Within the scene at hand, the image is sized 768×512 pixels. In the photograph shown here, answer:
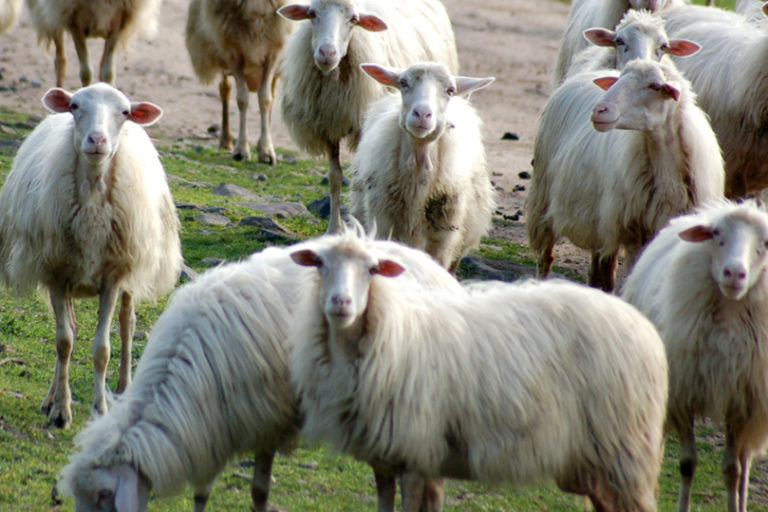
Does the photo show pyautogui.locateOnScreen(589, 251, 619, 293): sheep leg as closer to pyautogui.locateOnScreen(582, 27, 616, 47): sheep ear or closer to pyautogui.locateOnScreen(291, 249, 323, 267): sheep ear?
pyautogui.locateOnScreen(582, 27, 616, 47): sheep ear

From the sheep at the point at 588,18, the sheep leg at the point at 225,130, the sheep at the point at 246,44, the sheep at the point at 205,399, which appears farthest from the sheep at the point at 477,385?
the sheep leg at the point at 225,130

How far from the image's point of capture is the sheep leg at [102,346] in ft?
18.1

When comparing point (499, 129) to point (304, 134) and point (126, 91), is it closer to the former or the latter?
point (126, 91)

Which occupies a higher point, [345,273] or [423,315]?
[345,273]

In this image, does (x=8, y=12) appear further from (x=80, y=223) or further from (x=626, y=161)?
(x=626, y=161)

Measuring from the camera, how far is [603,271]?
6945 millimetres

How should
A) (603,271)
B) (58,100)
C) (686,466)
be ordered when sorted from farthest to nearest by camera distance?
1. (603,271)
2. (58,100)
3. (686,466)

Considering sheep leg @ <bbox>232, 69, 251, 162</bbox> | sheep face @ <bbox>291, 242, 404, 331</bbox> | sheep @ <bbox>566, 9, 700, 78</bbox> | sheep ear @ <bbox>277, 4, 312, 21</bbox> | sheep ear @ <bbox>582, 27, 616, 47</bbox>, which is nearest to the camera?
sheep face @ <bbox>291, 242, 404, 331</bbox>

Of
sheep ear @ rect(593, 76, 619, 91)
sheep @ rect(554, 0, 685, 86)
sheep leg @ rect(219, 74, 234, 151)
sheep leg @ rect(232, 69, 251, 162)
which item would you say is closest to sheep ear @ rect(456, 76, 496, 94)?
sheep ear @ rect(593, 76, 619, 91)

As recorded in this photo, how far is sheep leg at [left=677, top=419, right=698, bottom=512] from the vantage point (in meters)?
4.88

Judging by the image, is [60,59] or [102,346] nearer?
[102,346]

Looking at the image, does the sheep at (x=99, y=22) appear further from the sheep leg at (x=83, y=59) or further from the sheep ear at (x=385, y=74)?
the sheep ear at (x=385, y=74)

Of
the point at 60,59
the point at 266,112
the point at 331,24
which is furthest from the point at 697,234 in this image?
the point at 60,59

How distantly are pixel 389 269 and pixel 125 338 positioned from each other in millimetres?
2246
